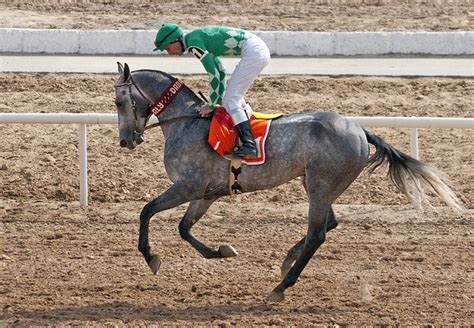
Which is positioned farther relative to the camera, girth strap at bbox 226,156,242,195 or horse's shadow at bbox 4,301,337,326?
girth strap at bbox 226,156,242,195

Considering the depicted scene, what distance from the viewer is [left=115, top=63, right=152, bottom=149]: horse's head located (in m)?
10.6

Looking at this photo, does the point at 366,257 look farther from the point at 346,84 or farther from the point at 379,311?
the point at 346,84

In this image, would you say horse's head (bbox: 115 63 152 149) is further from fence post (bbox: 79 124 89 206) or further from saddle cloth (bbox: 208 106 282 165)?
fence post (bbox: 79 124 89 206)

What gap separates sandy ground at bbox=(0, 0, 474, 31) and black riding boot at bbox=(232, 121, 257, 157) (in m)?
8.82

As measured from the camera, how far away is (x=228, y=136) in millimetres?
10305

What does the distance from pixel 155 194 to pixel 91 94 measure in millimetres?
2791

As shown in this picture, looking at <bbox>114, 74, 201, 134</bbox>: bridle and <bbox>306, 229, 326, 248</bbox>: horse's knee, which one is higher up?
<bbox>114, 74, 201, 134</bbox>: bridle

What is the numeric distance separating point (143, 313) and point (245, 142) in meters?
1.67

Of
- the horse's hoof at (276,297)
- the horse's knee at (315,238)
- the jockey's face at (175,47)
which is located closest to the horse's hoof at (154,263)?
the horse's hoof at (276,297)

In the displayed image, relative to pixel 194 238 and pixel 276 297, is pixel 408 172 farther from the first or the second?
pixel 194 238

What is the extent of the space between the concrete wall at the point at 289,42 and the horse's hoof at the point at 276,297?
8315 mm

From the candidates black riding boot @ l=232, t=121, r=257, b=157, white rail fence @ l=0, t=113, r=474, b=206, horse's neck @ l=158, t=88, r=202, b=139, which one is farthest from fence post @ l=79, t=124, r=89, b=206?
black riding boot @ l=232, t=121, r=257, b=157

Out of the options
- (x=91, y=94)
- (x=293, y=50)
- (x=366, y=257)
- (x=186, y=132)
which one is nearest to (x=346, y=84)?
(x=293, y=50)

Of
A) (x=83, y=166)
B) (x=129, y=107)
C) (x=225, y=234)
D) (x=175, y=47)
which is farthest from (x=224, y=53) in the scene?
(x=83, y=166)
